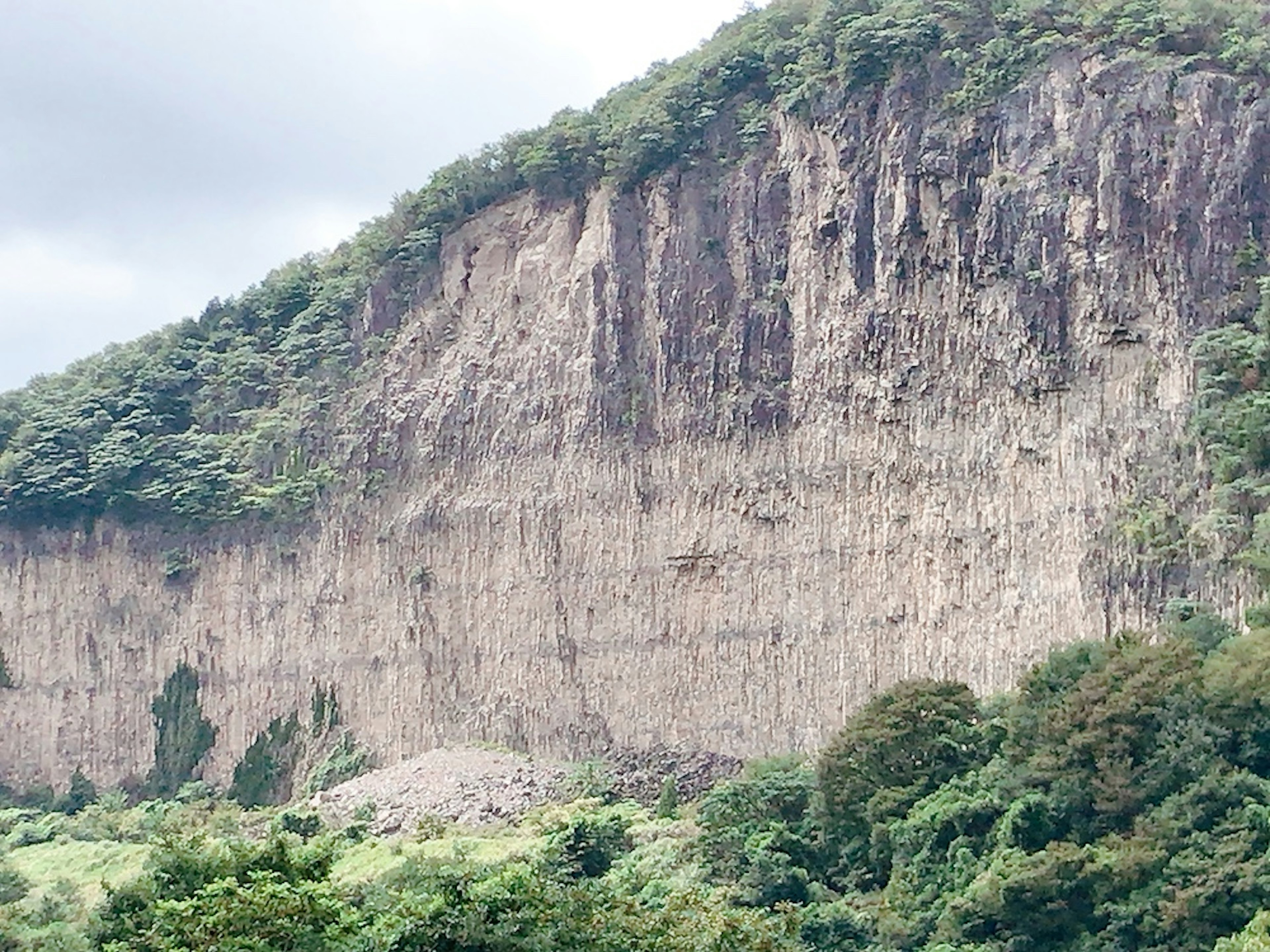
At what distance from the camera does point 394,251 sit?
5928cm

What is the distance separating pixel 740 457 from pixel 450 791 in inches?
352

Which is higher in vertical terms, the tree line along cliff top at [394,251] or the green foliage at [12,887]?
the tree line along cliff top at [394,251]

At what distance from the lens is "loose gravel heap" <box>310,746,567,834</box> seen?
162 ft

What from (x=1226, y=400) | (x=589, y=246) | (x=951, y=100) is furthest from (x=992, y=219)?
(x=589, y=246)

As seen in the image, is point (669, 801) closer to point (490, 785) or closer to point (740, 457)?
point (490, 785)

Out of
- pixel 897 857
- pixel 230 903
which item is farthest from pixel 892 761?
pixel 230 903

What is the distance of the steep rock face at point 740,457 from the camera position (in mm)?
44375

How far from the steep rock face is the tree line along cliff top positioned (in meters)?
0.73

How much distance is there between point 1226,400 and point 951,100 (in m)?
8.76

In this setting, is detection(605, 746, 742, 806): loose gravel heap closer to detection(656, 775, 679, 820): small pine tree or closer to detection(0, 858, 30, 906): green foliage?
detection(656, 775, 679, 820): small pine tree

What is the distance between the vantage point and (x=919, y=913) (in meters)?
35.8

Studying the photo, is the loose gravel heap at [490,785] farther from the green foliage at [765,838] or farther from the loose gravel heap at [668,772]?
the green foliage at [765,838]

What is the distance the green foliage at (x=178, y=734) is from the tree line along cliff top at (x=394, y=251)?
393 centimetres

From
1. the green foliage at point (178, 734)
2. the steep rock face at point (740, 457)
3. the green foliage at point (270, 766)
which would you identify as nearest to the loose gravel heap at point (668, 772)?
the steep rock face at point (740, 457)
